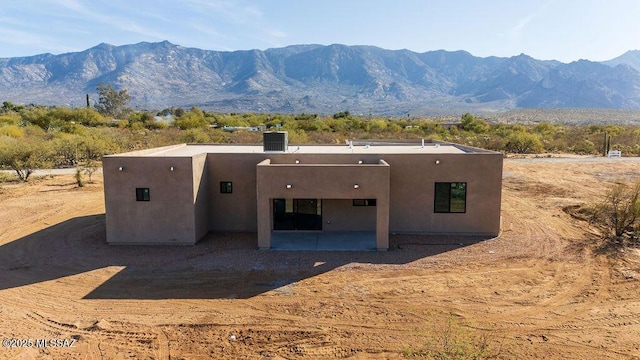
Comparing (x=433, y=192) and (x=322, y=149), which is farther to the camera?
(x=322, y=149)

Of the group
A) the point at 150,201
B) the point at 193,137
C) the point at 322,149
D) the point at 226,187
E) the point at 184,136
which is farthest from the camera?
the point at 184,136

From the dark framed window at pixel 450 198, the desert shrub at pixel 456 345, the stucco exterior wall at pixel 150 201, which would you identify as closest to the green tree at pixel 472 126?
the dark framed window at pixel 450 198

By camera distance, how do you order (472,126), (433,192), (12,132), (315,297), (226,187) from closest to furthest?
(315,297)
(433,192)
(226,187)
(12,132)
(472,126)

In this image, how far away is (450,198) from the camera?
17312mm

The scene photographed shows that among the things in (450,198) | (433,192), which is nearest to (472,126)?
(450,198)

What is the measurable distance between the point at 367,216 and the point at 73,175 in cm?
2537

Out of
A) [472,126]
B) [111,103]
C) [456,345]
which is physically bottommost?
[456,345]

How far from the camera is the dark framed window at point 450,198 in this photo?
56.5 ft

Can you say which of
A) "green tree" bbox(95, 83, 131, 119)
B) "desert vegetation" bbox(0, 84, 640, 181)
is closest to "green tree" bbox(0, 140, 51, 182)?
"desert vegetation" bbox(0, 84, 640, 181)

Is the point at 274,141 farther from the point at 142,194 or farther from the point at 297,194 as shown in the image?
the point at 142,194

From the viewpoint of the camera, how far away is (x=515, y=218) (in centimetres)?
2045

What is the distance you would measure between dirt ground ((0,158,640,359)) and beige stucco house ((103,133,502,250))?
79 centimetres

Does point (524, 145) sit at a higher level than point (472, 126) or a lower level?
lower

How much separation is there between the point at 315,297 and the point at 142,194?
27.5ft
